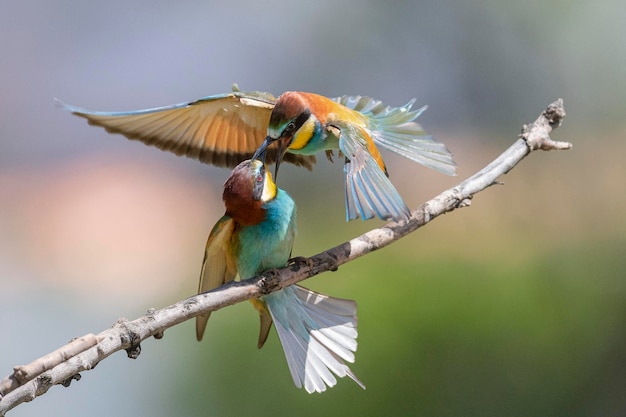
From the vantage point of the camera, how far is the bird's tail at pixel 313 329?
1593 mm

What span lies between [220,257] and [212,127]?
11.1 inches

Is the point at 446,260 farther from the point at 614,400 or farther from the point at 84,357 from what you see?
the point at 84,357

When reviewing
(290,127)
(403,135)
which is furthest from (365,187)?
(403,135)

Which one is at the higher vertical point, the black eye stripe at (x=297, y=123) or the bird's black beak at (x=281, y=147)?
the black eye stripe at (x=297, y=123)

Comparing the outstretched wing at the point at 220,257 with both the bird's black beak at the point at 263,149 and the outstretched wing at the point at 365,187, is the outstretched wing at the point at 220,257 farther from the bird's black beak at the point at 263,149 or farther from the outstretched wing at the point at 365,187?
the outstretched wing at the point at 365,187

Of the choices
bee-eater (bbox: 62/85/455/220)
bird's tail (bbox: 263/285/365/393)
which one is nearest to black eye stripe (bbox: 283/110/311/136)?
bee-eater (bbox: 62/85/455/220)

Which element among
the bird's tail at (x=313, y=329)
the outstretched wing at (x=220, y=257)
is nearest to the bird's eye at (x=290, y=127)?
the outstretched wing at (x=220, y=257)

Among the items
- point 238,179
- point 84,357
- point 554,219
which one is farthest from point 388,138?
point 554,219

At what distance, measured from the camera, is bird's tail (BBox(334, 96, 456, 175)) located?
160cm

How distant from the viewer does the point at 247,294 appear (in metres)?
1.32

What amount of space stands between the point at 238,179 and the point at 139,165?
9.76 feet

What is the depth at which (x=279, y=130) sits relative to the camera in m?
1.54

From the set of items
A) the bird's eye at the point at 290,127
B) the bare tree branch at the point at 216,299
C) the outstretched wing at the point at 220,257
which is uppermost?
the bird's eye at the point at 290,127

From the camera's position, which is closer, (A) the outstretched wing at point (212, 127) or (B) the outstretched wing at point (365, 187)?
(B) the outstretched wing at point (365, 187)
